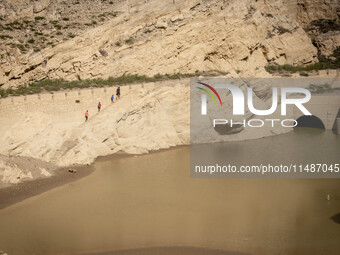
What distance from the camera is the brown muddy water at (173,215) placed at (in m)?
14.2

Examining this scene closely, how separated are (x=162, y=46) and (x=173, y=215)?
10.6 m

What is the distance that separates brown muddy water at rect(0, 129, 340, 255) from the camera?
46.6ft

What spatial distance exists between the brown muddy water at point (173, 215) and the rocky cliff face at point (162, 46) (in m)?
5.28

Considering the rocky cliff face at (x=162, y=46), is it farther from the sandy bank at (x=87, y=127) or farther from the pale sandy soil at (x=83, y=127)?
the pale sandy soil at (x=83, y=127)

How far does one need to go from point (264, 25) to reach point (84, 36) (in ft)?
29.0

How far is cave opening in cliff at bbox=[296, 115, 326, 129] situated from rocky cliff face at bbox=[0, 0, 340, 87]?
121 inches

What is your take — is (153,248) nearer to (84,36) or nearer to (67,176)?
(67,176)

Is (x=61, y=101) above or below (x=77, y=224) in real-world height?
above

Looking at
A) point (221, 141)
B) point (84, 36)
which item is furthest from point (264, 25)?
point (84, 36)

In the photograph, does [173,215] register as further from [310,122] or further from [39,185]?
[310,122]

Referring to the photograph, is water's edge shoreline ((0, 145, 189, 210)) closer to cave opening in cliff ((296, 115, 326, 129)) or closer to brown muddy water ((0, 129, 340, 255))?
brown muddy water ((0, 129, 340, 255))

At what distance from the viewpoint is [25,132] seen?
19.8 m

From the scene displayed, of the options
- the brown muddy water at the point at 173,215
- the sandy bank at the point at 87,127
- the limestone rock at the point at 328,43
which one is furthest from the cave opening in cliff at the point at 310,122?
the brown muddy water at the point at 173,215

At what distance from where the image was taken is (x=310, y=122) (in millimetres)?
27547
